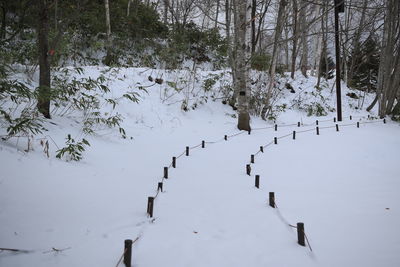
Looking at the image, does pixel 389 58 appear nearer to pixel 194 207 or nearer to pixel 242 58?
pixel 242 58

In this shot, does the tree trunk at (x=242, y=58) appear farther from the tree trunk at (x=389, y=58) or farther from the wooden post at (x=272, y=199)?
the tree trunk at (x=389, y=58)

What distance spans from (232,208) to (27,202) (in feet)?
7.26

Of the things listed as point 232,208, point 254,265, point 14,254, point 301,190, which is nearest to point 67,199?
point 14,254

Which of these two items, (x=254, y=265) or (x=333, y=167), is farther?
(x=333, y=167)

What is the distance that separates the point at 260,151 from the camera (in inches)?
246

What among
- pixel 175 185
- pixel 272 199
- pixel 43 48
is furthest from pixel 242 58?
pixel 272 199

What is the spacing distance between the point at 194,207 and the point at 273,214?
92 centimetres

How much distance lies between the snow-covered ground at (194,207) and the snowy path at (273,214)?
0.04 ft

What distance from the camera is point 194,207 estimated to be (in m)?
3.09

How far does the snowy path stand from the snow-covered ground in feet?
0.04

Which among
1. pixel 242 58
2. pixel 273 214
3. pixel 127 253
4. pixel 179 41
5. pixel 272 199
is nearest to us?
pixel 127 253

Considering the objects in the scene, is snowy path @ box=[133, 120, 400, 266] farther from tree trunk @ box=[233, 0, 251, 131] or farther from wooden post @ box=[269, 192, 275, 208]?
tree trunk @ box=[233, 0, 251, 131]

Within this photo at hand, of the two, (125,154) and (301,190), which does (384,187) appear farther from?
(125,154)

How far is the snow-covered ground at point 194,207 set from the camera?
219cm
